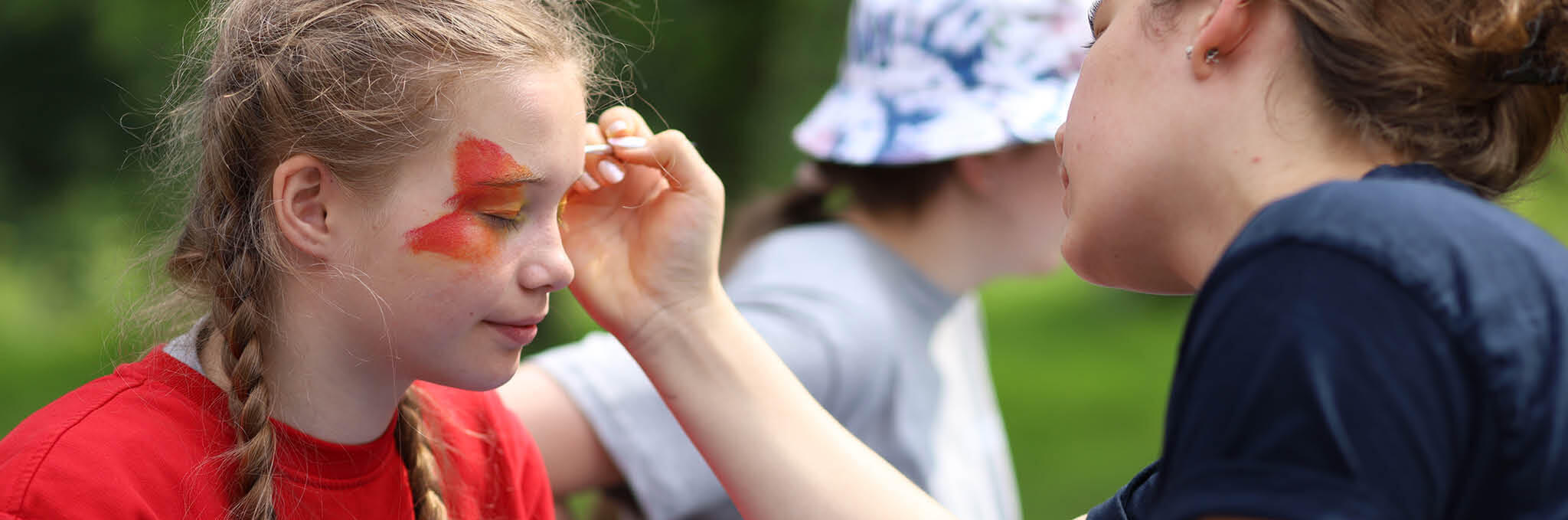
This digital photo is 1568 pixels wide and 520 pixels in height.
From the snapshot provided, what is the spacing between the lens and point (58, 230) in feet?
14.8

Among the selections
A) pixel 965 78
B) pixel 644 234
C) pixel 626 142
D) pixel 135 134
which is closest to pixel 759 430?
pixel 644 234

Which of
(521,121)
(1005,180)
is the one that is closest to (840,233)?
(1005,180)

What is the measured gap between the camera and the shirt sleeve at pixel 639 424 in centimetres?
254

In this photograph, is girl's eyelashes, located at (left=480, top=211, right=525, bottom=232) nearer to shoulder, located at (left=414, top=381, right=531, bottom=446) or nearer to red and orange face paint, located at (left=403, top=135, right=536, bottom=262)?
red and orange face paint, located at (left=403, top=135, right=536, bottom=262)

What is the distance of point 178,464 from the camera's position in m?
1.49

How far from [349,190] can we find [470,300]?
0.66ft

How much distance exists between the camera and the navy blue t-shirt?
1.04m

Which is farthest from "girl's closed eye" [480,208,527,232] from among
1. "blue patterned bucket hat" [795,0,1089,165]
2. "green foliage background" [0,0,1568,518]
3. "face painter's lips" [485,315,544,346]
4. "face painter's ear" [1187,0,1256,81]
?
"blue patterned bucket hat" [795,0,1089,165]

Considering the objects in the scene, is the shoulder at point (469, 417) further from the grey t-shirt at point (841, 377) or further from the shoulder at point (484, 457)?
the grey t-shirt at point (841, 377)

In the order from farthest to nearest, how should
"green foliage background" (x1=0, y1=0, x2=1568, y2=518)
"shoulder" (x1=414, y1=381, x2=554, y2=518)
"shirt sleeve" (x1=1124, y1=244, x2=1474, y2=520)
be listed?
1. "green foliage background" (x1=0, y1=0, x2=1568, y2=518)
2. "shoulder" (x1=414, y1=381, x2=554, y2=518)
3. "shirt sleeve" (x1=1124, y1=244, x2=1474, y2=520)

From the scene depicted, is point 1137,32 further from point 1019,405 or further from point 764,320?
point 1019,405

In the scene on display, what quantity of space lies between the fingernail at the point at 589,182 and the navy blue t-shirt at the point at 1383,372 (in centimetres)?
106

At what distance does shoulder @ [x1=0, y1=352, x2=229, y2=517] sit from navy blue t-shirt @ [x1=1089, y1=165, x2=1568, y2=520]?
1.12 meters

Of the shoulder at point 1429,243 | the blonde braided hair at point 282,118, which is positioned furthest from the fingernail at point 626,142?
the shoulder at point 1429,243
